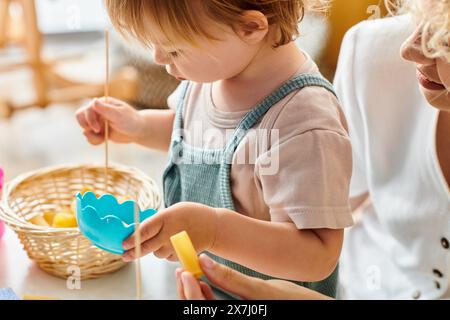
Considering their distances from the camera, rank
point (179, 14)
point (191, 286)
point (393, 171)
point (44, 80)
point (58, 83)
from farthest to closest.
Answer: point (58, 83) → point (44, 80) → point (393, 171) → point (179, 14) → point (191, 286)

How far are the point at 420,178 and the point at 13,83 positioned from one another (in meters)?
1.97

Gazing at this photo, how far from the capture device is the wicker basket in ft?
2.53

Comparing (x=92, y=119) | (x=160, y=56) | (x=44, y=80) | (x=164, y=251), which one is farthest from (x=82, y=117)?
(x=44, y=80)

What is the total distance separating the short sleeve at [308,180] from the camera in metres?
0.67

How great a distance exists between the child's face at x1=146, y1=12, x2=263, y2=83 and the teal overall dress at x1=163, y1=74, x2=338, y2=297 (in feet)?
0.17

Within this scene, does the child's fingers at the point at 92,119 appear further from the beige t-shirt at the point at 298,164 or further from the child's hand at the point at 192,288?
the child's hand at the point at 192,288

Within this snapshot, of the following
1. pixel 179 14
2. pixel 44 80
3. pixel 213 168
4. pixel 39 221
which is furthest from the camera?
pixel 44 80

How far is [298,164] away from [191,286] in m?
0.20

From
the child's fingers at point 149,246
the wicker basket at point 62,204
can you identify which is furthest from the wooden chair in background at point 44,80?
the child's fingers at point 149,246

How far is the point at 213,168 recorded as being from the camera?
2.46 feet

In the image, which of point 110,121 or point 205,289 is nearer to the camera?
point 205,289

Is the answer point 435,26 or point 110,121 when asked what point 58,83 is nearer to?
point 110,121

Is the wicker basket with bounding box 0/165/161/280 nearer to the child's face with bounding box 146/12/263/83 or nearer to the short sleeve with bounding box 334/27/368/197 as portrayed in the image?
the child's face with bounding box 146/12/263/83

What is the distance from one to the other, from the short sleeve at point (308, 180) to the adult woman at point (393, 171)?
0.77ft
